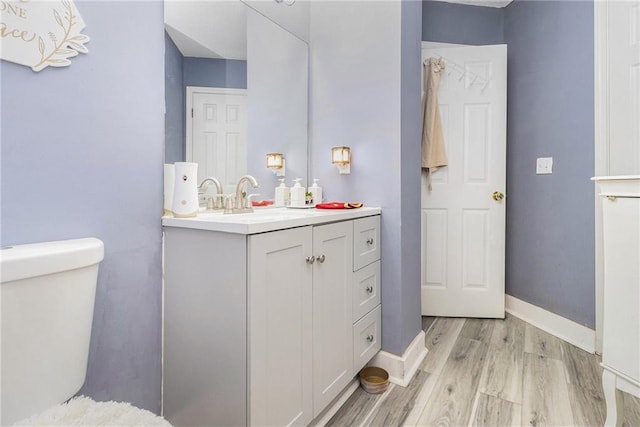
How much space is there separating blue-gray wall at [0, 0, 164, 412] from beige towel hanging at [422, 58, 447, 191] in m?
1.98

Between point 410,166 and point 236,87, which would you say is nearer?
point 236,87

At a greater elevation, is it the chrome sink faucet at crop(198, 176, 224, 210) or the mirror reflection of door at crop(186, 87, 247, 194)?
the mirror reflection of door at crop(186, 87, 247, 194)

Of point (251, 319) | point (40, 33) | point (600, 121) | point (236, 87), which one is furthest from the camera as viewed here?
point (600, 121)

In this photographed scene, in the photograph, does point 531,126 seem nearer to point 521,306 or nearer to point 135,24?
point 521,306

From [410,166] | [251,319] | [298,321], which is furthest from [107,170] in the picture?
[410,166]

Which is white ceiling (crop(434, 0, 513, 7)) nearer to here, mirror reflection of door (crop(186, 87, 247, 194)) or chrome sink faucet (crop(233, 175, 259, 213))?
mirror reflection of door (crop(186, 87, 247, 194))

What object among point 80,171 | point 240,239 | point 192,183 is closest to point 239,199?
point 192,183

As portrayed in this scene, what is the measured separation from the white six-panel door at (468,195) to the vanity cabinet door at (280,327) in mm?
1726

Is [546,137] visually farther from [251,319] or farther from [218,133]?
[251,319]

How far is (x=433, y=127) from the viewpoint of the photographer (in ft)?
8.77

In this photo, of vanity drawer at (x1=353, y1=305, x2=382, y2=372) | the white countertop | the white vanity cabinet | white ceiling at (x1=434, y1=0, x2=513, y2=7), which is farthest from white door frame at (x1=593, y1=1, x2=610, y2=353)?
the white countertop

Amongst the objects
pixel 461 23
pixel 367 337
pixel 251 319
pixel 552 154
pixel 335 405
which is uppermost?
pixel 461 23

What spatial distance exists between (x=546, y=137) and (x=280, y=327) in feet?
7.64

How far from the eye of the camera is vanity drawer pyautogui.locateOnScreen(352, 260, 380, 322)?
164cm
